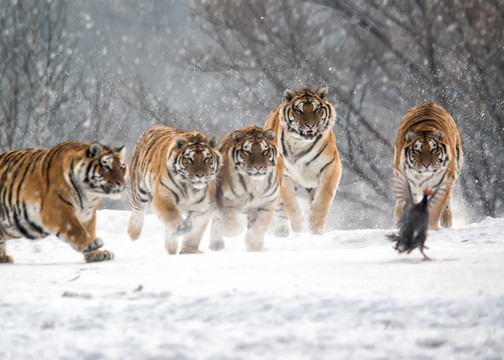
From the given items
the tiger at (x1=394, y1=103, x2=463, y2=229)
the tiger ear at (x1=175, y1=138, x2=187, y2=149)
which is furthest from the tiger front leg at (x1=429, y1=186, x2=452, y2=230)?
the tiger ear at (x1=175, y1=138, x2=187, y2=149)

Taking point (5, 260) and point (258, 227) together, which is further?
point (258, 227)

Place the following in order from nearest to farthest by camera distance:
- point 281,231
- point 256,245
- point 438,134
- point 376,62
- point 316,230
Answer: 1. point 256,245
2. point 438,134
3. point 316,230
4. point 281,231
5. point 376,62

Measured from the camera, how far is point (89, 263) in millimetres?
4750

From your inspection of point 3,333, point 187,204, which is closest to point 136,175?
point 187,204

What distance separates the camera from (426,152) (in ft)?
20.9

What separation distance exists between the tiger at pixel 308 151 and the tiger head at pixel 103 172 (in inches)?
100

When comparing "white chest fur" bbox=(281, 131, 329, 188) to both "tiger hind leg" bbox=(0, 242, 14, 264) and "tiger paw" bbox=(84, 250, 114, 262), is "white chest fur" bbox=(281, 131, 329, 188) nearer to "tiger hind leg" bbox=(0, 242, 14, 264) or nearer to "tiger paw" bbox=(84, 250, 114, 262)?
"tiger paw" bbox=(84, 250, 114, 262)

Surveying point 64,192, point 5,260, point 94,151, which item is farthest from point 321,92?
A: point 5,260

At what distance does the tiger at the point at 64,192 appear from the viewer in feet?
15.9

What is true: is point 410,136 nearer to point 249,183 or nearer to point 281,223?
point 249,183

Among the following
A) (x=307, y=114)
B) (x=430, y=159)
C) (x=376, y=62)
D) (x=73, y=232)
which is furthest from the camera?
(x=376, y=62)

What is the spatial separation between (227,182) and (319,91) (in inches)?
71.7

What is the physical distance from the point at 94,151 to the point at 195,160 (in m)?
0.89

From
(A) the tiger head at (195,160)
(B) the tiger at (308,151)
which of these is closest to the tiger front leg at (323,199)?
(B) the tiger at (308,151)
